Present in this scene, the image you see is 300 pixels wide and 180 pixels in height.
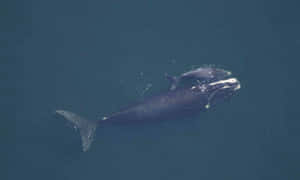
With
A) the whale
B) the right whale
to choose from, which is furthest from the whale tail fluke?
the right whale

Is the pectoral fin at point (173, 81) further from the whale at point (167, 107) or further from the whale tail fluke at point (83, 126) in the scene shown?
the whale tail fluke at point (83, 126)

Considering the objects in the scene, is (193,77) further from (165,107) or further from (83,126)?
(83,126)

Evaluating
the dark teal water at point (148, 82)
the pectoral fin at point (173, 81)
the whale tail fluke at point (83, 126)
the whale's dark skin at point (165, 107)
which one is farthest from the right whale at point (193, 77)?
the whale tail fluke at point (83, 126)

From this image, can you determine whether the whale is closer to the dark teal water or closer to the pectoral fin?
the pectoral fin

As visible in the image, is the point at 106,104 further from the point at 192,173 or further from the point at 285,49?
the point at 285,49

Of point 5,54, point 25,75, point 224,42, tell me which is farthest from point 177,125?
point 5,54

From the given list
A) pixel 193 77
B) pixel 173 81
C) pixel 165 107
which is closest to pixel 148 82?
pixel 173 81
